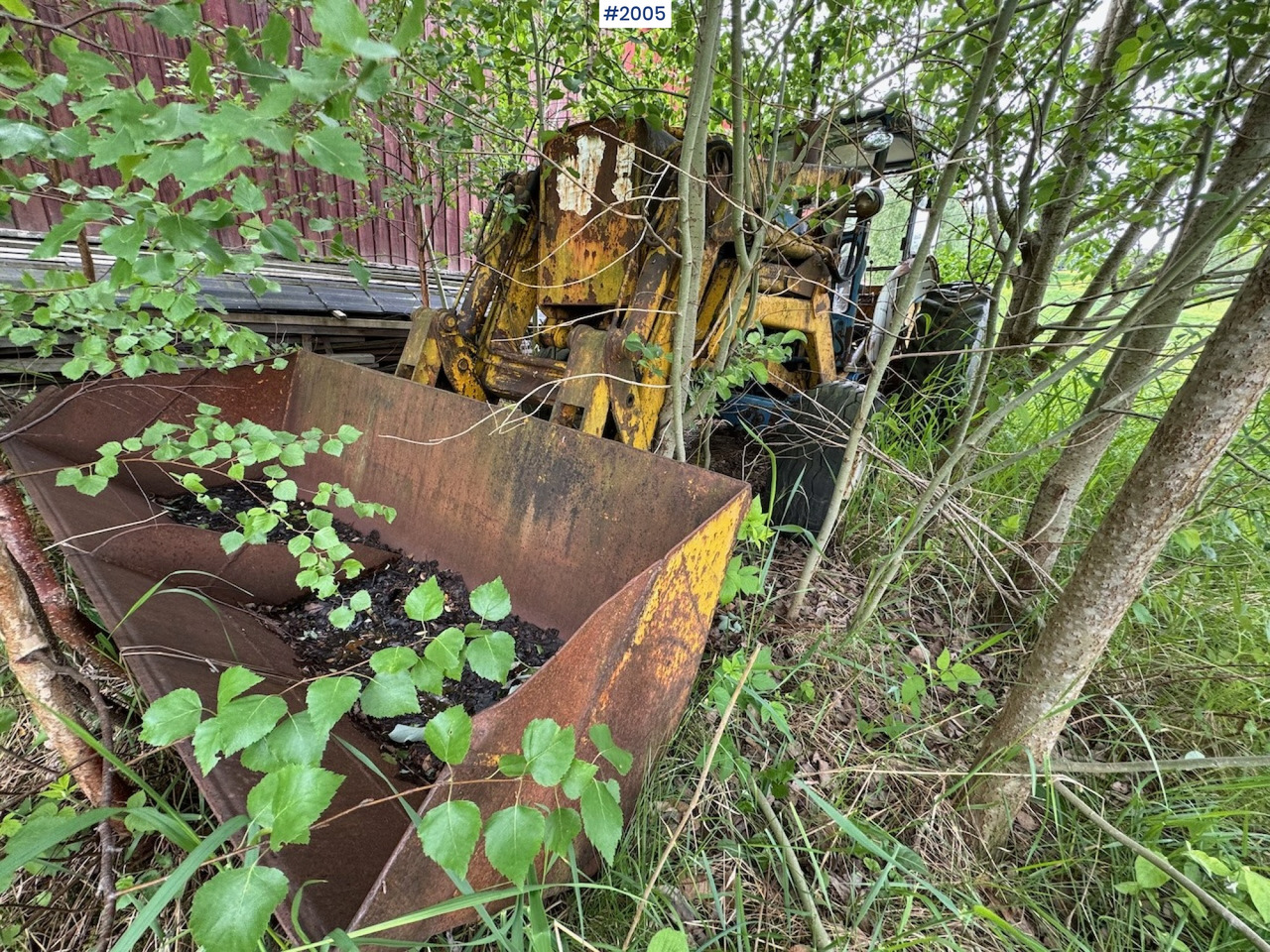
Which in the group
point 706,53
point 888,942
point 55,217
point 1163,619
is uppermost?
point 706,53

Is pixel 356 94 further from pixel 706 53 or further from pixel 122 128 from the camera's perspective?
pixel 706 53

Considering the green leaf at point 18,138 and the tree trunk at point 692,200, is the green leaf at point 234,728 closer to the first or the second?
the green leaf at point 18,138

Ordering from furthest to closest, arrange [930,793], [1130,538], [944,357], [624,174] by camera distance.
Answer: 1. [944,357]
2. [624,174]
3. [930,793]
4. [1130,538]

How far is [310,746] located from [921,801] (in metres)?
1.44

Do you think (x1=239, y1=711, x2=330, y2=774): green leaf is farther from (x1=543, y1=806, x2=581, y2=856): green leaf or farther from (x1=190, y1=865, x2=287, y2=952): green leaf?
(x1=543, y1=806, x2=581, y2=856): green leaf

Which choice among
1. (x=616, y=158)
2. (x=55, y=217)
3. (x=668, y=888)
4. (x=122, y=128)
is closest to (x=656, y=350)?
(x=616, y=158)

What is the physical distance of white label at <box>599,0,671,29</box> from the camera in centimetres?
145

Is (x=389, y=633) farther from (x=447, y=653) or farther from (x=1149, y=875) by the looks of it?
(x=1149, y=875)

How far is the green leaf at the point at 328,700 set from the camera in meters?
0.71

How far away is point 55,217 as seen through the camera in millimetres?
3791

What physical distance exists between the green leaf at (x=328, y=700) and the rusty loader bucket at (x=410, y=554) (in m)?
0.14

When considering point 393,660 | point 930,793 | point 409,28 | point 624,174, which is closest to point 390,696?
point 393,660

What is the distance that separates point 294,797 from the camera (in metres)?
0.65

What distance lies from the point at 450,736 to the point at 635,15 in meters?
1.74
